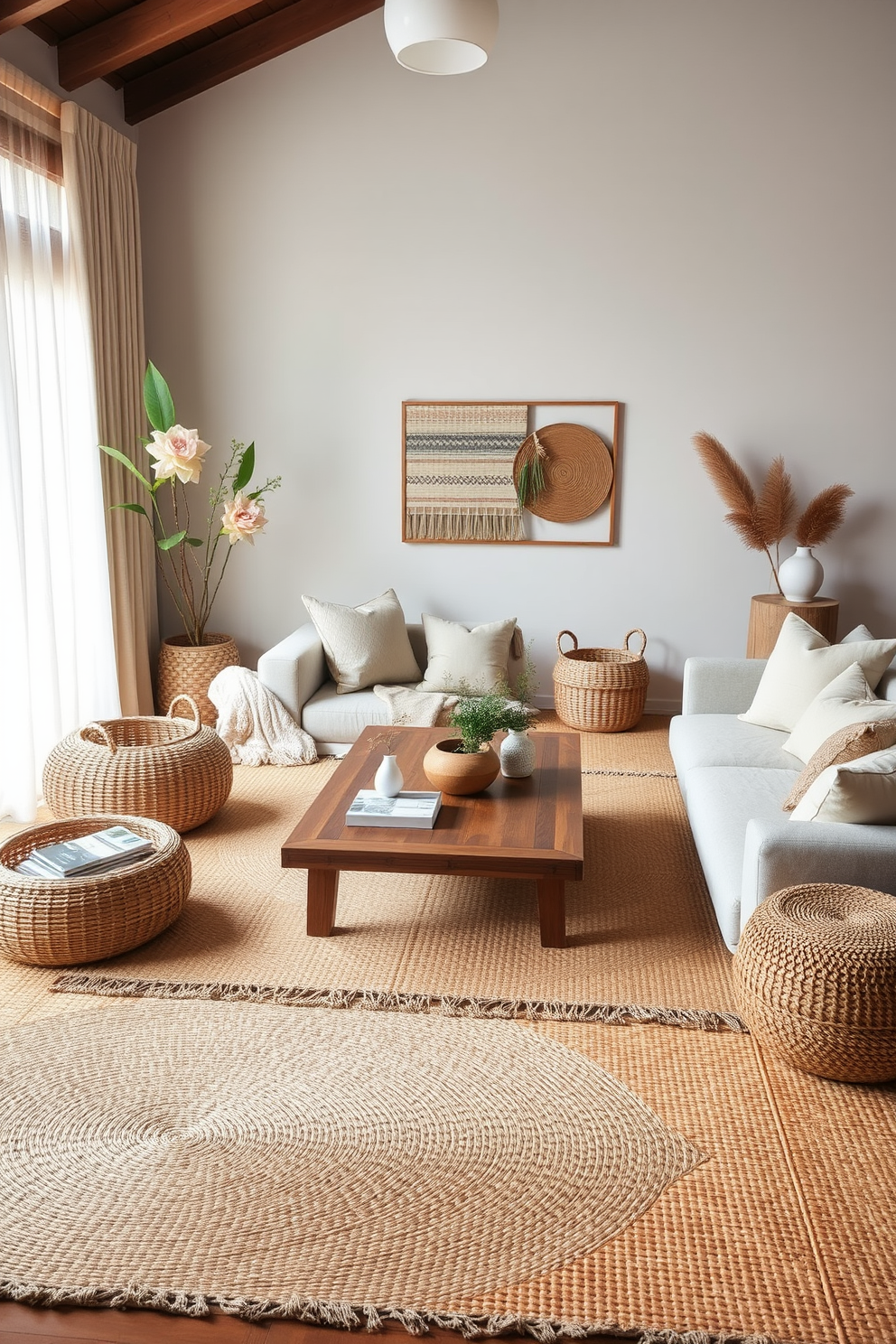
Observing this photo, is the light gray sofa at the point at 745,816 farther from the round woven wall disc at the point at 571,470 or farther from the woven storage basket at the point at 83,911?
the woven storage basket at the point at 83,911

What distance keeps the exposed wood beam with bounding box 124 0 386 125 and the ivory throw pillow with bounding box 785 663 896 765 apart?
3746 mm

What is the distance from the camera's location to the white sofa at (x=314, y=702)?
14.9 feet

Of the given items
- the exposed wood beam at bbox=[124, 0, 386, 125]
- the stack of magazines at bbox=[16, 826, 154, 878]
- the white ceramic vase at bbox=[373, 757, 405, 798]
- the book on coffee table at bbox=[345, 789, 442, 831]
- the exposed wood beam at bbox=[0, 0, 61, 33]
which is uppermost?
the exposed wood beam at bbox=[124, 0, 386, 125]

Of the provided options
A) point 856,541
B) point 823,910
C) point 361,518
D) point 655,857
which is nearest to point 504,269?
point 361,518

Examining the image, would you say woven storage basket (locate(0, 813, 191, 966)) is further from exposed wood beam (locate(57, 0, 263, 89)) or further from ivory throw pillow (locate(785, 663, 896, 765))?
exposed wood beam (locate(57, 0, 263, 89))

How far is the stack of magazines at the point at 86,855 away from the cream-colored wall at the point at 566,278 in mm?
2602

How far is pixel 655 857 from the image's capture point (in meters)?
3.54

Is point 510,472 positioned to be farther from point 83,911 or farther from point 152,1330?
point 152,1330

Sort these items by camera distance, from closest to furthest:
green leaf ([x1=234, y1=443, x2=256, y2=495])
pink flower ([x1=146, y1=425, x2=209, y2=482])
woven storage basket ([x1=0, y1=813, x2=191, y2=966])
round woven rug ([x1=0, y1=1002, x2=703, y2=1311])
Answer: round woven rug ([x1=0, y1=1002, x2=703, y2=1311]), woven storage basket ([x1=0, y1=813, x2=191, y2=966]), pink flower ([x1=146, y1=425, x2=209, y2=482]), green leaf ([x1=234, y1=443, x2=256, y2=495])

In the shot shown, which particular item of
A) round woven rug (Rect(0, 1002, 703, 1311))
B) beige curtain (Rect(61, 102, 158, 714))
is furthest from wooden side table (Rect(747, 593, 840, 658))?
beige curtain (Rect(61, 102, 158, 714))

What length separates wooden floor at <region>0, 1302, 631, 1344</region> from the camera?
5.60ft

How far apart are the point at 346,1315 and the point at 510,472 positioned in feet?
13.4

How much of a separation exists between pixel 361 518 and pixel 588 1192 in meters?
3.85

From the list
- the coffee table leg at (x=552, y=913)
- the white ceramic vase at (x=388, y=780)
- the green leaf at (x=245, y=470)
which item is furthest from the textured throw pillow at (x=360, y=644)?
the coffee table leg at (x=552, y=913)
